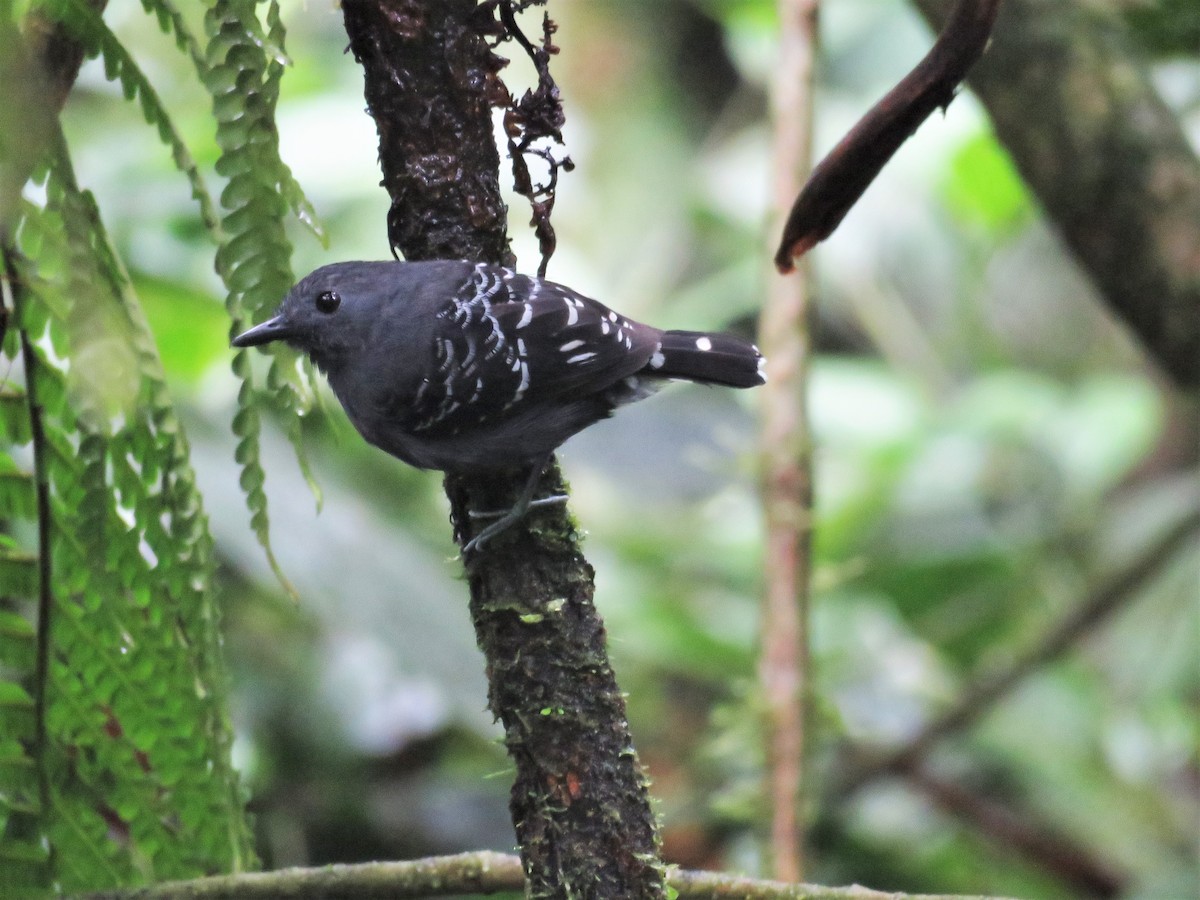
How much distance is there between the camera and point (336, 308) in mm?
2529

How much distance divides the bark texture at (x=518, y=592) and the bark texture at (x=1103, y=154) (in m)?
2.14

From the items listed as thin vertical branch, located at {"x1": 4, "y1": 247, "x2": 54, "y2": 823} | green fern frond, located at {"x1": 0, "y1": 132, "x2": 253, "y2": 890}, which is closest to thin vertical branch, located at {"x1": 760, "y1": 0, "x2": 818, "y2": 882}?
green fern frond, located at {"x1": 0, "y1": 132, "x2": 253, "y2": 890}

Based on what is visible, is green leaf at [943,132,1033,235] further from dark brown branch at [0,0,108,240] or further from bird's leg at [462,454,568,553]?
dark brown branch at [0,0,108,240]

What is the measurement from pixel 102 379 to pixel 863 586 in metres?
3.78

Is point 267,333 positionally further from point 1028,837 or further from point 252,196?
point 1028,837

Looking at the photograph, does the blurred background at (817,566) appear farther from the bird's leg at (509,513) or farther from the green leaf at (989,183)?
the bird's leg at (509,513)

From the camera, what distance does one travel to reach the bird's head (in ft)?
8.06

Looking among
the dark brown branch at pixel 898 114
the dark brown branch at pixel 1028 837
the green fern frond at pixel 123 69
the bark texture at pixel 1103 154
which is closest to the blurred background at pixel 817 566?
the dark brown branch at pixel 1028 837

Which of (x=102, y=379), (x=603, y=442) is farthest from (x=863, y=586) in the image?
(x=102, y=379)

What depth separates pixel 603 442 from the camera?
4668 millimetres

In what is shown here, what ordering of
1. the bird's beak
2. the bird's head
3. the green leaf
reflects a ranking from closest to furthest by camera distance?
the bird's beak → the bird's head → the green leaf

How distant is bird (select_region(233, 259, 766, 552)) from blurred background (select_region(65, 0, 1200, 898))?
1076 mm

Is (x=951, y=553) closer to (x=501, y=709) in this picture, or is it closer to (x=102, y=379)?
(x=501, y=709)

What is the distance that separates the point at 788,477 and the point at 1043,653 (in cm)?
148
